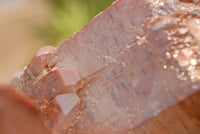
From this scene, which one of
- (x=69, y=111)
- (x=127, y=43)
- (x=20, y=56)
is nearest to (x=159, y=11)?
(x=127, y=43)

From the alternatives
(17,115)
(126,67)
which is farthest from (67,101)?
(17,115)

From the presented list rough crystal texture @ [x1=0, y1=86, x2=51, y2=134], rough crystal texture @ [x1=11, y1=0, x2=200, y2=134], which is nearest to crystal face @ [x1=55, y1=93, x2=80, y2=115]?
rough crystal texture @ [x1=11, y1=0, x2=200, y2=134]

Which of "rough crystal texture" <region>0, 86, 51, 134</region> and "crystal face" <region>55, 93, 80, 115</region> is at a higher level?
"rough crystal texture" <region>0, 86, 51, 134</region>

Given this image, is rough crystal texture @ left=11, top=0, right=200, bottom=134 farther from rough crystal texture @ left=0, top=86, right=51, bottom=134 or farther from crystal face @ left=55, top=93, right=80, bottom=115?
rough crystal texture @ left=0, top=86, right=51, bottom=134

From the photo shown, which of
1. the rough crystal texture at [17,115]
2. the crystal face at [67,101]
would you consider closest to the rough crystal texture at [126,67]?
the crystal face at [67,101]

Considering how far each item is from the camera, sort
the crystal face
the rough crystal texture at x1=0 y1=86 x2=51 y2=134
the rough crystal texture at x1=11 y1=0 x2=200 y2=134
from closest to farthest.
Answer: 1. the rough crystal texture at x1=0 y1=86 x2=51 y2=134
2. the rough crystal texture at x1=11 y1=0 x2=200 y2=134
3. the crystal face

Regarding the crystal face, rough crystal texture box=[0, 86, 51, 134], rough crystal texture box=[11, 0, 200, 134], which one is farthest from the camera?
the crystal face

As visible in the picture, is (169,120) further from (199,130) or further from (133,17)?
(133,17)

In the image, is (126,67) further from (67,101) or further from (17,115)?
(17,115)

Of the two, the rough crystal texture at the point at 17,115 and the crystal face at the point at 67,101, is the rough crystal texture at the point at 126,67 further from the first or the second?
the rough crystal texture at the point at 17,115
